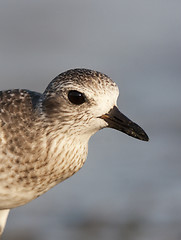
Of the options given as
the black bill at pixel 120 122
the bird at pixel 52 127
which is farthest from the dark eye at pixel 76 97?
the black bill at pixel 120 122

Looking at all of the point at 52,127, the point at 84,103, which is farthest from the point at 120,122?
the point at 52,127

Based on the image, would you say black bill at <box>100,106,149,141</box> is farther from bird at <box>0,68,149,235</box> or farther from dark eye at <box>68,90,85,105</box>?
dark eye at <box>68,90,85,105</box>

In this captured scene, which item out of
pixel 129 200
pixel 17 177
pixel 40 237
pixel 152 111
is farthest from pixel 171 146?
pixel 17 177

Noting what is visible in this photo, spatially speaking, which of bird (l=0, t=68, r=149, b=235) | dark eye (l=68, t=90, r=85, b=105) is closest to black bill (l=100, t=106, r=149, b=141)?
bird (l=0, t=68, r=149, b=235)

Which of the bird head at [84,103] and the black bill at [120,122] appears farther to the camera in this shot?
the black bill at [120,122]

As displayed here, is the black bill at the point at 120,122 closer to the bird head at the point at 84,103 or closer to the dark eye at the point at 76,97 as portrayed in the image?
the bird head at the point at 84,103

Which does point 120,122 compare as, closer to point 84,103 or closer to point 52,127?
point 84,103

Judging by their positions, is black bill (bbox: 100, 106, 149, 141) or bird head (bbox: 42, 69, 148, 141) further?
black bill (bbox: 100, 106, 149, 141)

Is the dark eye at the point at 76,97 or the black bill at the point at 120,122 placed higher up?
the dark eye at the point at 76,97
